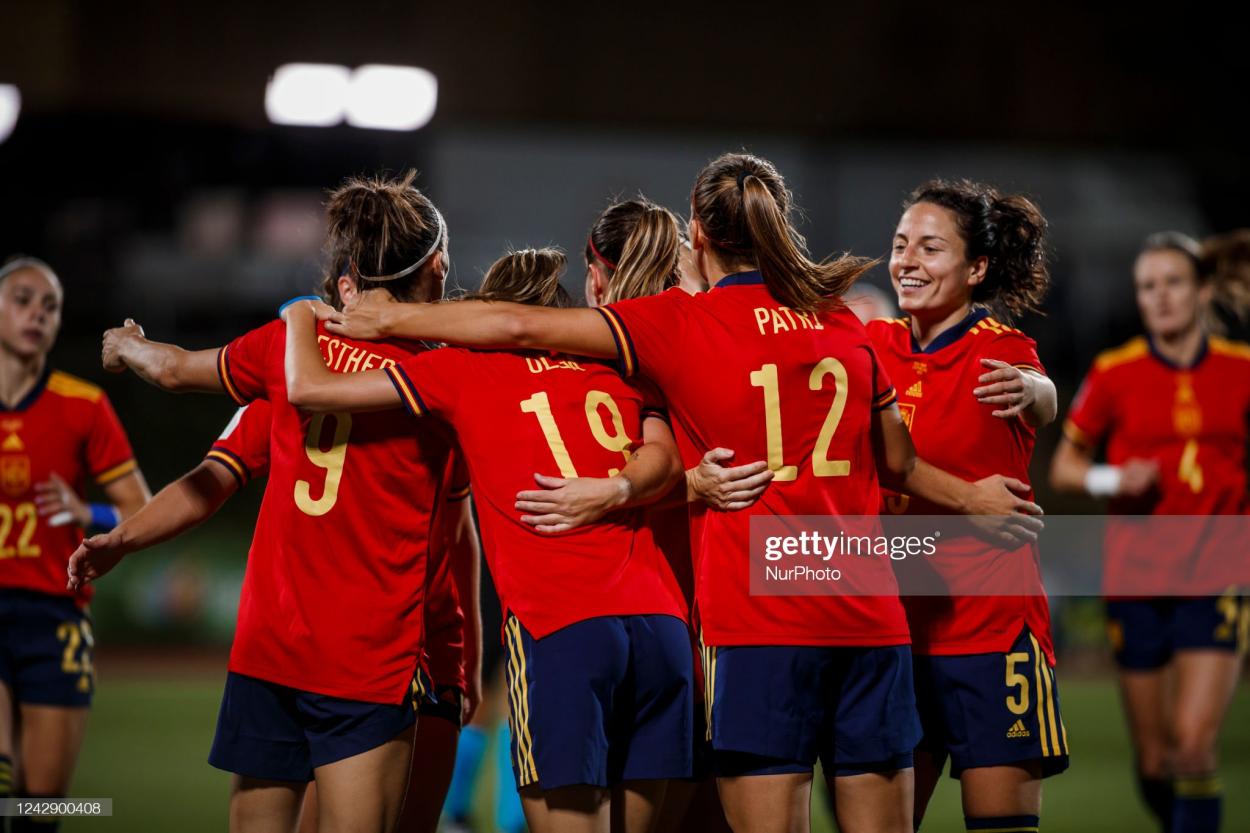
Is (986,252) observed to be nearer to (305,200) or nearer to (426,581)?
(426,581)

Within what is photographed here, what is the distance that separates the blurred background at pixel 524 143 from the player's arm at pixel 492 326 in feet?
24.7

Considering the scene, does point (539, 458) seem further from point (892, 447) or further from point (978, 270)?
A: point (978, 270)

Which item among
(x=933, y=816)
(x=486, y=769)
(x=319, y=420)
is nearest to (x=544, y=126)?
(x=486, y=769)

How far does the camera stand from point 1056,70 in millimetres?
13406

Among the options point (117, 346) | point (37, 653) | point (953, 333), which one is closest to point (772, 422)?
point (953, 333)

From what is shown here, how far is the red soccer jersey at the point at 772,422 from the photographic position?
2.69 meters

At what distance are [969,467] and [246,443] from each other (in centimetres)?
175

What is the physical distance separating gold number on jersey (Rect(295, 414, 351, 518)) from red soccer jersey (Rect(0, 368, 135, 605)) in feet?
5.84

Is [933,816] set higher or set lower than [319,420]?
lower

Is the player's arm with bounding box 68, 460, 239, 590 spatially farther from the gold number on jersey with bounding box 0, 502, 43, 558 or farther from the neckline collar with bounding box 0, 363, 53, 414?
the neckline collar with bounding box 0, 363, 53, 414

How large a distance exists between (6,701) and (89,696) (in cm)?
25

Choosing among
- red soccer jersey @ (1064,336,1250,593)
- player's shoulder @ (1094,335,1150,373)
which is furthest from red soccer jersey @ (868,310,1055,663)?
player's shoulder @ (1094,335,1150,373)

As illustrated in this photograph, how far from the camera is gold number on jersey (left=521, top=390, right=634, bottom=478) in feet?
8.98

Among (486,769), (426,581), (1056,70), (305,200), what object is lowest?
(486,769)
